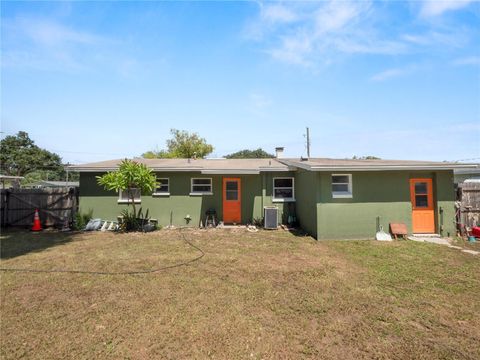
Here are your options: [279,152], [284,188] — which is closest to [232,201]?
[284,188]

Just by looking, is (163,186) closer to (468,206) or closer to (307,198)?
(307,198)

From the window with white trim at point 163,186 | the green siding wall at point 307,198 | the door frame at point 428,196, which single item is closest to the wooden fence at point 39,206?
the window with white trim at point 163,186

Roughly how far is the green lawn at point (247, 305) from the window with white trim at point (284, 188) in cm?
481

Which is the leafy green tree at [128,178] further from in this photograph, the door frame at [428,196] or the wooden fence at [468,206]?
the wooden fence at [468,206]

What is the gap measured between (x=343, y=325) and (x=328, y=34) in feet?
28.7

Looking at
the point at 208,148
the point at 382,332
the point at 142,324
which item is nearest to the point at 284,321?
the point at 382,332

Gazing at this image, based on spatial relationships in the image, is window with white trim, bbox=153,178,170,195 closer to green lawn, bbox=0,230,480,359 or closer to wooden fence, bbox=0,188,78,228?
wooden fence, bbox=0,188,78,228

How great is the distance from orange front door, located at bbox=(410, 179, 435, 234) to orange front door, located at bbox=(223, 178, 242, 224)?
23.5ft

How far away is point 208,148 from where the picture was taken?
36.0 m

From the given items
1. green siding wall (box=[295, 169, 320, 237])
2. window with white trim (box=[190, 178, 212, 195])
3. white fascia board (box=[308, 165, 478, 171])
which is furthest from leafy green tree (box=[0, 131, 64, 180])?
white fascia board (box=[308, 165, 478, 171])

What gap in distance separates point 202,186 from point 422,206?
9255 mm

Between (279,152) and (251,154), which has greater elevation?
(251,154)

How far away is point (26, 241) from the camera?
937 centimetres

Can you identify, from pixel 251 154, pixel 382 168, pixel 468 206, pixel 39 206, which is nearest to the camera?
pixel 382 168
